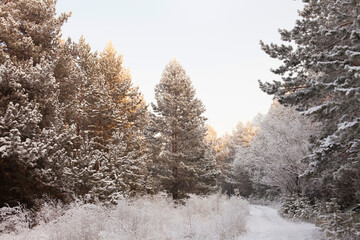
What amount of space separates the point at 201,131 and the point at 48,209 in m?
12.0

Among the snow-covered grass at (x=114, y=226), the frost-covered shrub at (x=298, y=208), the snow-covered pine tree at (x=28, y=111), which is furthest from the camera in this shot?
the frost-covered shrub at (x=298, y=208)

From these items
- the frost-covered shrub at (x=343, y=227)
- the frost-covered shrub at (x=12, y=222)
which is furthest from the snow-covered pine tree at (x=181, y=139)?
the frost-covered shrub at (x=343, y=227)

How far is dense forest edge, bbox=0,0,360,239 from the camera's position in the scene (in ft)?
21.1

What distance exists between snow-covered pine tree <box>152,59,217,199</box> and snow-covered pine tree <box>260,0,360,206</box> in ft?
30.6

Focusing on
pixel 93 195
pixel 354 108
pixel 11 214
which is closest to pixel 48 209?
pixel 11 214

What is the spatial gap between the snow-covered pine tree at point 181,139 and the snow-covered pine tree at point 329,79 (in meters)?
9.33

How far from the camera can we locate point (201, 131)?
17.2 meters

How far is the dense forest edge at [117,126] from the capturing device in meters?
6.44

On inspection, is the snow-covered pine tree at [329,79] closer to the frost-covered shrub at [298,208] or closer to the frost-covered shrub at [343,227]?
the frost-covered shrub at [343,227]

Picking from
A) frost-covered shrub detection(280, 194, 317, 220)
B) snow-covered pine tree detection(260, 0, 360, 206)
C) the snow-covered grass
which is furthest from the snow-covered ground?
frost-covered shrub detection(280, 194, 317, 220)

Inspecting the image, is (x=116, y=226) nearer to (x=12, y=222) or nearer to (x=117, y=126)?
(x=12, y=222)

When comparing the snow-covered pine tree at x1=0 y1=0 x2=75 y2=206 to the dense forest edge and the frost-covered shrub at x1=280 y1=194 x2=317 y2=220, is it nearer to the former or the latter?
the dense forest edge

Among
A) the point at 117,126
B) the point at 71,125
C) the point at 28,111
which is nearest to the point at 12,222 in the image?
the point at 28,111

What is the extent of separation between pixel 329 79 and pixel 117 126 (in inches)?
404
